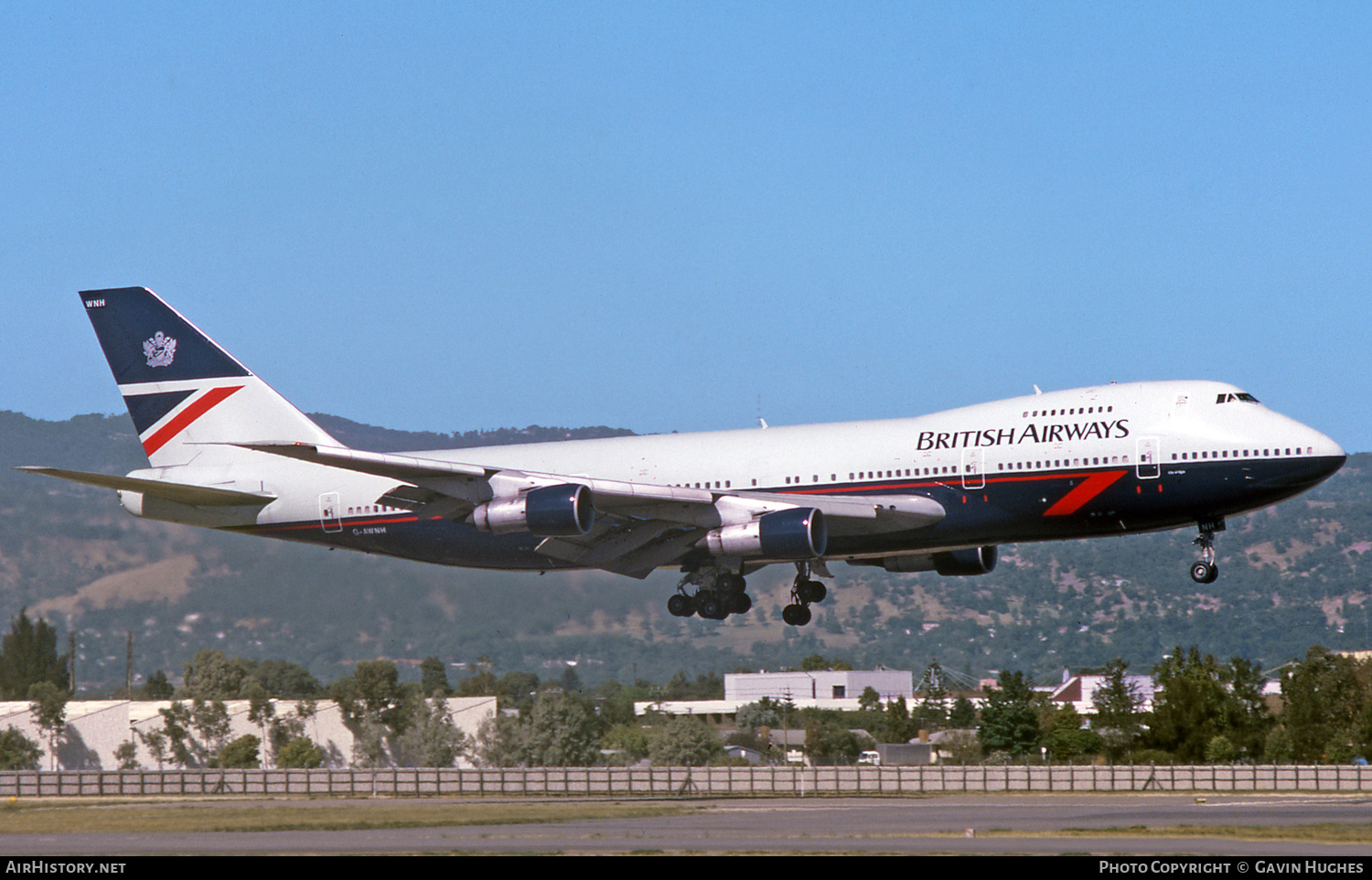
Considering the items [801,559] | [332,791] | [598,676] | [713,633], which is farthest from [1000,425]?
[713,633]

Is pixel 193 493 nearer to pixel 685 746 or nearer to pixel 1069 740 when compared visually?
pixel 685 746

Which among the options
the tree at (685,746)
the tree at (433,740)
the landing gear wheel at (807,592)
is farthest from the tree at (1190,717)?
the landing gear wheel at (807,592)

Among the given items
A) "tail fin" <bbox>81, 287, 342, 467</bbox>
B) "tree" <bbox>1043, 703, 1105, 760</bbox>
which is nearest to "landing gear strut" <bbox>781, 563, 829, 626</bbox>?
"tail fin" <bbox>81, 287, 342, 467</bbox>

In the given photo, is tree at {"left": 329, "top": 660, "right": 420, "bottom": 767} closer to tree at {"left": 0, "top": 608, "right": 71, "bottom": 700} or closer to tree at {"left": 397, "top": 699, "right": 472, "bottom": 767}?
tree at {"left": 397, "top": 699, "right": 472, "bottom": 767}

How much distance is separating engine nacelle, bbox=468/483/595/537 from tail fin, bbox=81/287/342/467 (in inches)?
460

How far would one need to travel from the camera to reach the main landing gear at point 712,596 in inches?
1829

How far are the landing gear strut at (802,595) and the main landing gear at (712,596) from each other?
7.62 ft

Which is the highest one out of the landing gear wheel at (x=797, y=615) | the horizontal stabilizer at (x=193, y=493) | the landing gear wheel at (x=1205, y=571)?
the horizontal stabilizer at (x=193, y=493)

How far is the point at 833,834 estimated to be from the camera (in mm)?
34281

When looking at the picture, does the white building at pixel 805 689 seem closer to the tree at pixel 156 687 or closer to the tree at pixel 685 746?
the tree at pixel 156 687

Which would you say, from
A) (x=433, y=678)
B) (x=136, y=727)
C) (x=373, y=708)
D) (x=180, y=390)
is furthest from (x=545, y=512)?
(x=433, y=678)
